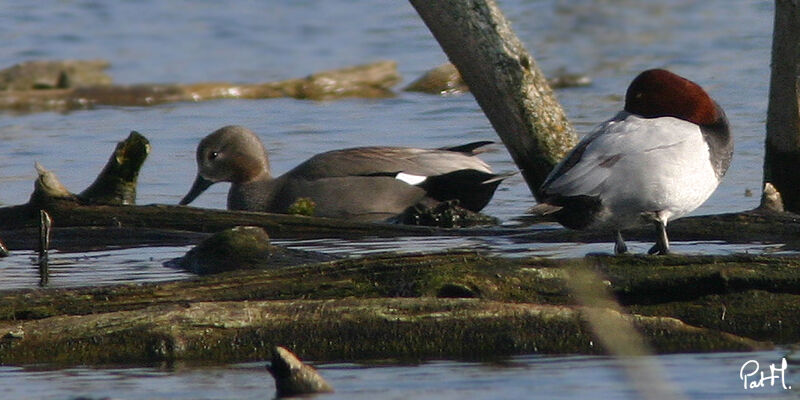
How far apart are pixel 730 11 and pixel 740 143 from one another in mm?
8892

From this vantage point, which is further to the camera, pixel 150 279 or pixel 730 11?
pixel 730 11

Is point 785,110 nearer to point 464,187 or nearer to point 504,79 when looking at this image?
point 504,79

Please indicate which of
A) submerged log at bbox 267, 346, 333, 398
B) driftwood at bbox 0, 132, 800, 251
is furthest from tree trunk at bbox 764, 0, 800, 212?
submerged log at bbox 267, 346, 333, 398

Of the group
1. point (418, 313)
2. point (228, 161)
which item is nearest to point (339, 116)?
point (228, 161)

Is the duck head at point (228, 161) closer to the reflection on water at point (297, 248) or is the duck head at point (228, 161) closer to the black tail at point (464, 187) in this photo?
the black tail at point (464, 187)

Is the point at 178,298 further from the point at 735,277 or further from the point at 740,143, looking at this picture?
the point at 740,143

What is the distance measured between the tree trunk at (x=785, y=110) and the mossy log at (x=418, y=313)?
108 inches

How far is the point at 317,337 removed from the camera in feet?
17.9

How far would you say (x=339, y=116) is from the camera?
15.3 meters

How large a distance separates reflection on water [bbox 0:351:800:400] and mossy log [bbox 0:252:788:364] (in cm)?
10

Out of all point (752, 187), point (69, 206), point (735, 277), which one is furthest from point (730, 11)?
point (735, 277)

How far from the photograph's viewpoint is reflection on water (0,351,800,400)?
4.83m
